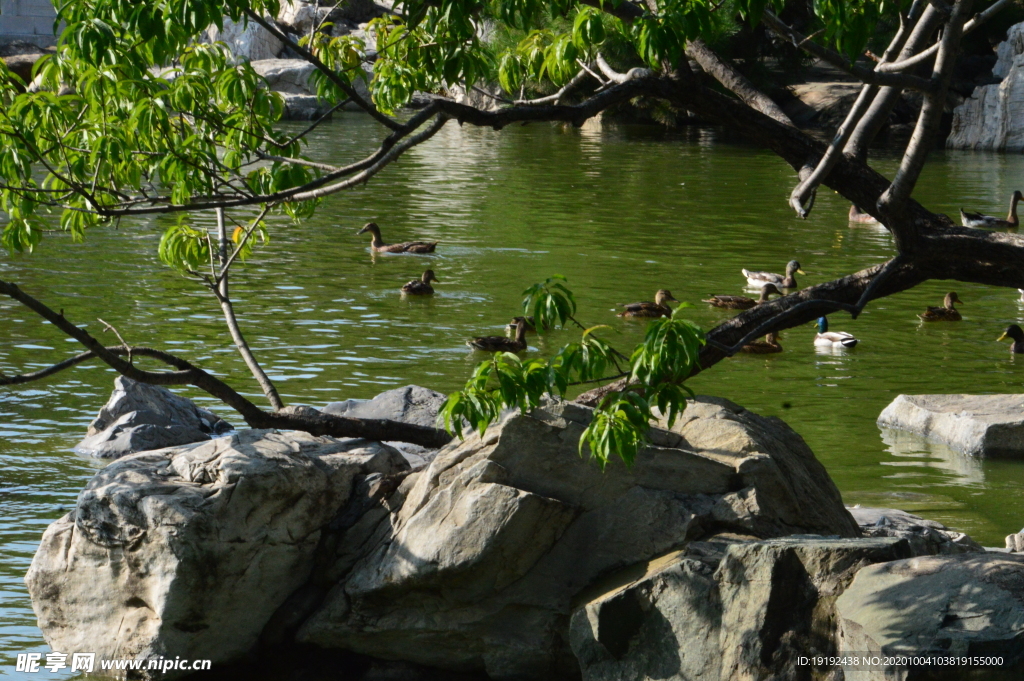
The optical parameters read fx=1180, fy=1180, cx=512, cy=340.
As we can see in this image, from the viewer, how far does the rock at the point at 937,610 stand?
4.97 metres

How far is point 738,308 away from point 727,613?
1147 cm

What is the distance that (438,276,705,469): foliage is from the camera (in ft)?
16.5

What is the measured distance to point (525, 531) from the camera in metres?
6.64

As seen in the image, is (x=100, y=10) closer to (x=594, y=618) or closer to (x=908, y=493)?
(x=594, y=618)

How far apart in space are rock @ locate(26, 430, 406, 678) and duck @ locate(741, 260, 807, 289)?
12655 mm

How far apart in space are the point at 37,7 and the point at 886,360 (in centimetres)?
5502

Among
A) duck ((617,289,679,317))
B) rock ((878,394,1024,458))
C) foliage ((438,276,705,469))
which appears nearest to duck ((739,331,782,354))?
duck ((617,289,679,317))

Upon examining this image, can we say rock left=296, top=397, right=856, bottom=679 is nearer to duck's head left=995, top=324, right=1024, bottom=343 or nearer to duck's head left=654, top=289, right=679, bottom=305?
duck's head left=995, top=324, right=1024, bottom=343

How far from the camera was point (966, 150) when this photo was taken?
139 feet

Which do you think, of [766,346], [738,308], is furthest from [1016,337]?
[738,308]

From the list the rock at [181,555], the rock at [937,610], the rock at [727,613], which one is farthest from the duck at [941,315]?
the rock at [181,555]

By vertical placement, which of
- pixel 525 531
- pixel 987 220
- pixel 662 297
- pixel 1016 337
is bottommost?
pixel 1016 337

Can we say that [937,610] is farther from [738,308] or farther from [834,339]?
[738,308]

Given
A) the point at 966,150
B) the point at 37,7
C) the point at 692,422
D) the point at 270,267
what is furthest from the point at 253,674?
the point at 37,7
